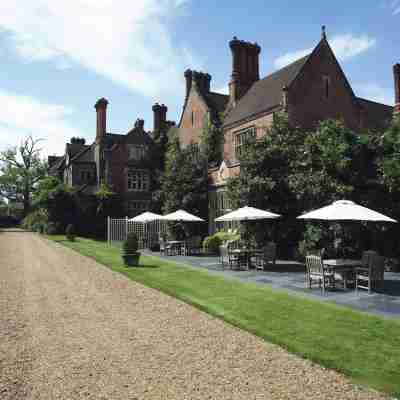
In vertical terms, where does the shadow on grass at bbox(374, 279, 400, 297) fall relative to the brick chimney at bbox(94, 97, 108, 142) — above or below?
below

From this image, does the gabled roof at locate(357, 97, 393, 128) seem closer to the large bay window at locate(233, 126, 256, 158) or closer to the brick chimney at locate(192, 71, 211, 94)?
the large bay window at locate(233, 126, 256, 158)

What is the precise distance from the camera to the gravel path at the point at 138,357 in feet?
17.0

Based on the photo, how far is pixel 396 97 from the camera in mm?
31906

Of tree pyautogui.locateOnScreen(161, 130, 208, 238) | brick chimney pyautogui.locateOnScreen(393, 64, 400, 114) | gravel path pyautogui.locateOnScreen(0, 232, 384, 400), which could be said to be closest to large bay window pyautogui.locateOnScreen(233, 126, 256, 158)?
tree pyautogui.locateOnScreen(161, 130, 208, 238)

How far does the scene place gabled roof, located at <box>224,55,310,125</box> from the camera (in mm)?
26469

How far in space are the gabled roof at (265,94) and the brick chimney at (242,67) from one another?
1146 millimetres

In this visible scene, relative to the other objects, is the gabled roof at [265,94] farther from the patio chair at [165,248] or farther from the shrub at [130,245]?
the shrub at [130,245]

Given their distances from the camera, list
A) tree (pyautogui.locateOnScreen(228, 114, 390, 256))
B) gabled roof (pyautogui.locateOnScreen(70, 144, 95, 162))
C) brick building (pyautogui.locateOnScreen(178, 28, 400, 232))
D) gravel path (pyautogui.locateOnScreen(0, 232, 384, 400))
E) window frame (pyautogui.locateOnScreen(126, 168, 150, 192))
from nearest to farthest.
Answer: gravel path (pyautogui.locateOnScreen(0, 232, 384, 400)), tree (pyautogui.locateOnScreen(228, 114, 390, 256)), brick building (pyautogui.locateOnScreen(178, 28, 400, 232)), window frame (pyautogui.locateOnScreen(126, 168, 150, 192)), gabled roof (pyautogui.locateOnScreen(70, 144, 95, 162))

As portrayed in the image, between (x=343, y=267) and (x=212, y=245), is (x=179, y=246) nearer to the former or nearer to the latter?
(x=212, y=245)

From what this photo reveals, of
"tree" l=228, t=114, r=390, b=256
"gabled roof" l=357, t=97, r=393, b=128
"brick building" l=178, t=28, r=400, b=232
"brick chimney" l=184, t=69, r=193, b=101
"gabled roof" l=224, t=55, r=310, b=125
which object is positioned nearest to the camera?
"tree" l=228, t=114, r=390, b=256

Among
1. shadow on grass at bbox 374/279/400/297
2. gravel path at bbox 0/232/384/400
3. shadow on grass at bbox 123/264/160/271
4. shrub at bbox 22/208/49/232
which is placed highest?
shrub at bbox 22/208/49/232

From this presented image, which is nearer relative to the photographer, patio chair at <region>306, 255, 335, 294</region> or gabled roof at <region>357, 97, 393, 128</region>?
patio chair at <region>306, 255, 335, 294</region>

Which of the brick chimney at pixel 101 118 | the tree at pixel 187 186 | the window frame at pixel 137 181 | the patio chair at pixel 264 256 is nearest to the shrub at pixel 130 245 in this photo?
the patio chair at pixel 264 256

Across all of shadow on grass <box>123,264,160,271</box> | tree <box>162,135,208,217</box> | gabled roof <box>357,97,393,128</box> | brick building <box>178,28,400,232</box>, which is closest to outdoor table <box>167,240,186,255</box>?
brick building <box>178,28,400,232</box>
